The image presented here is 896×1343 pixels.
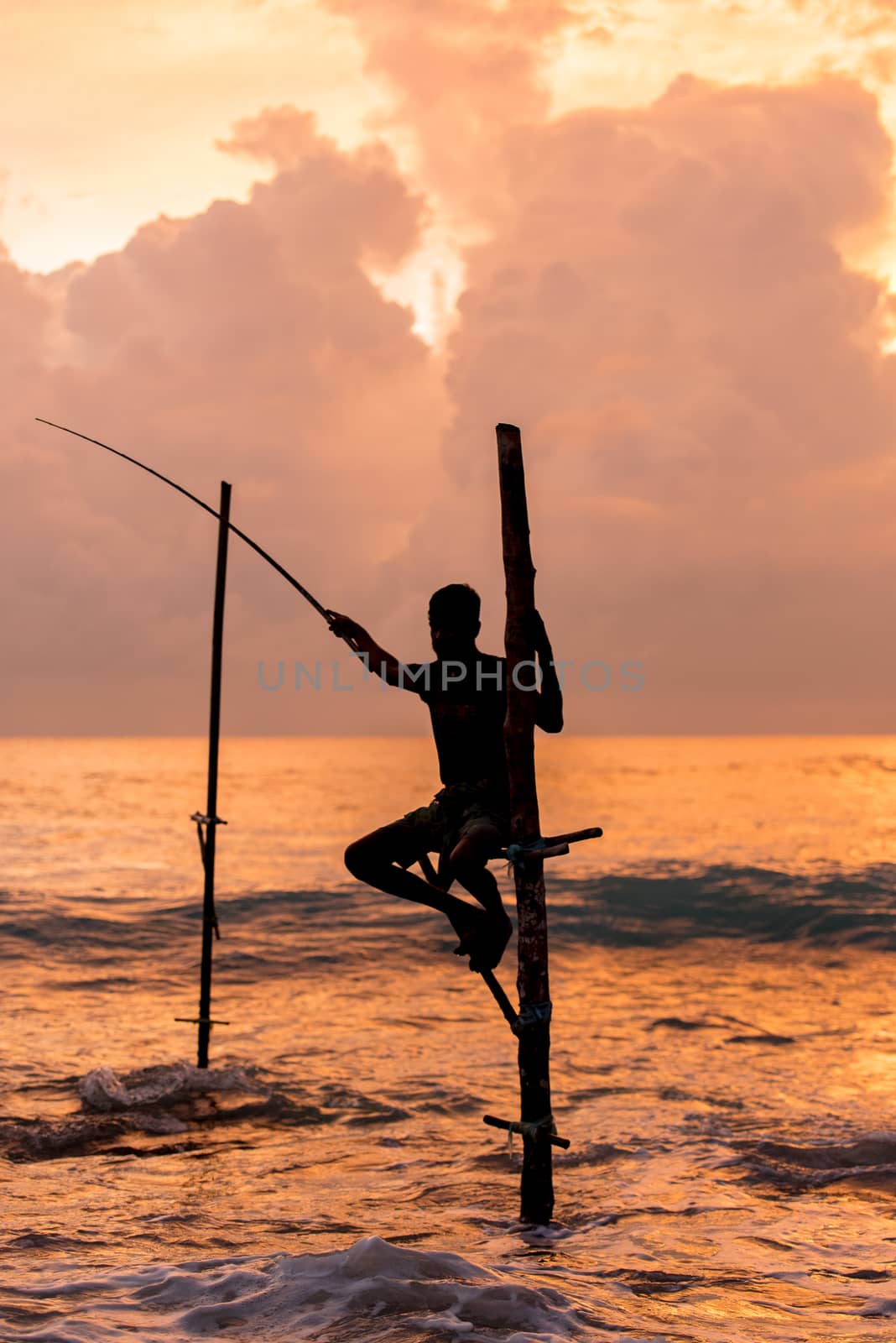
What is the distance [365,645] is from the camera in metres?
7.00

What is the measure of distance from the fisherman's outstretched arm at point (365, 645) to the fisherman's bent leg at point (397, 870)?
877 millimetres

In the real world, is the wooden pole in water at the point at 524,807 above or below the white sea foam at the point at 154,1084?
above

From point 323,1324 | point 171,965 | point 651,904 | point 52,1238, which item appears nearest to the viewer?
point 323,1324

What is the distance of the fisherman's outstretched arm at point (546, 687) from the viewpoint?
711 centimetres

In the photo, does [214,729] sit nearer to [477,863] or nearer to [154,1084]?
[154,1084]

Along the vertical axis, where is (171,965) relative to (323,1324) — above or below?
below

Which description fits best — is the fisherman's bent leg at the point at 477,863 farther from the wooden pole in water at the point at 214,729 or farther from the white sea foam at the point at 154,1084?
the white sea foam at the point at 154,1084

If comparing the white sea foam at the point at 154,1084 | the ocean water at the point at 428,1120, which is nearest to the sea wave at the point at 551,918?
the ocean water at the point at 428,1120

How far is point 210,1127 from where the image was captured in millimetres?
11844

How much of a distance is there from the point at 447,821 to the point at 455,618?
119cm

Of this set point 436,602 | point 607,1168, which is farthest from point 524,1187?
point 436,602

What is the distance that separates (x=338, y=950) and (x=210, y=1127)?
12190 millimetres

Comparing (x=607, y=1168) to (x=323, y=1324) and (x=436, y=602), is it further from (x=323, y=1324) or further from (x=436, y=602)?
(x=436, y=602)

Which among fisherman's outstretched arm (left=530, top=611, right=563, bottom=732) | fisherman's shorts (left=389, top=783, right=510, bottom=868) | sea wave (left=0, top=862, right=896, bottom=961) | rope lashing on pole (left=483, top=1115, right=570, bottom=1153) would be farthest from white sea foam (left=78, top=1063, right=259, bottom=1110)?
sea wave (left=0, top=862, right=896, bottom=961)
